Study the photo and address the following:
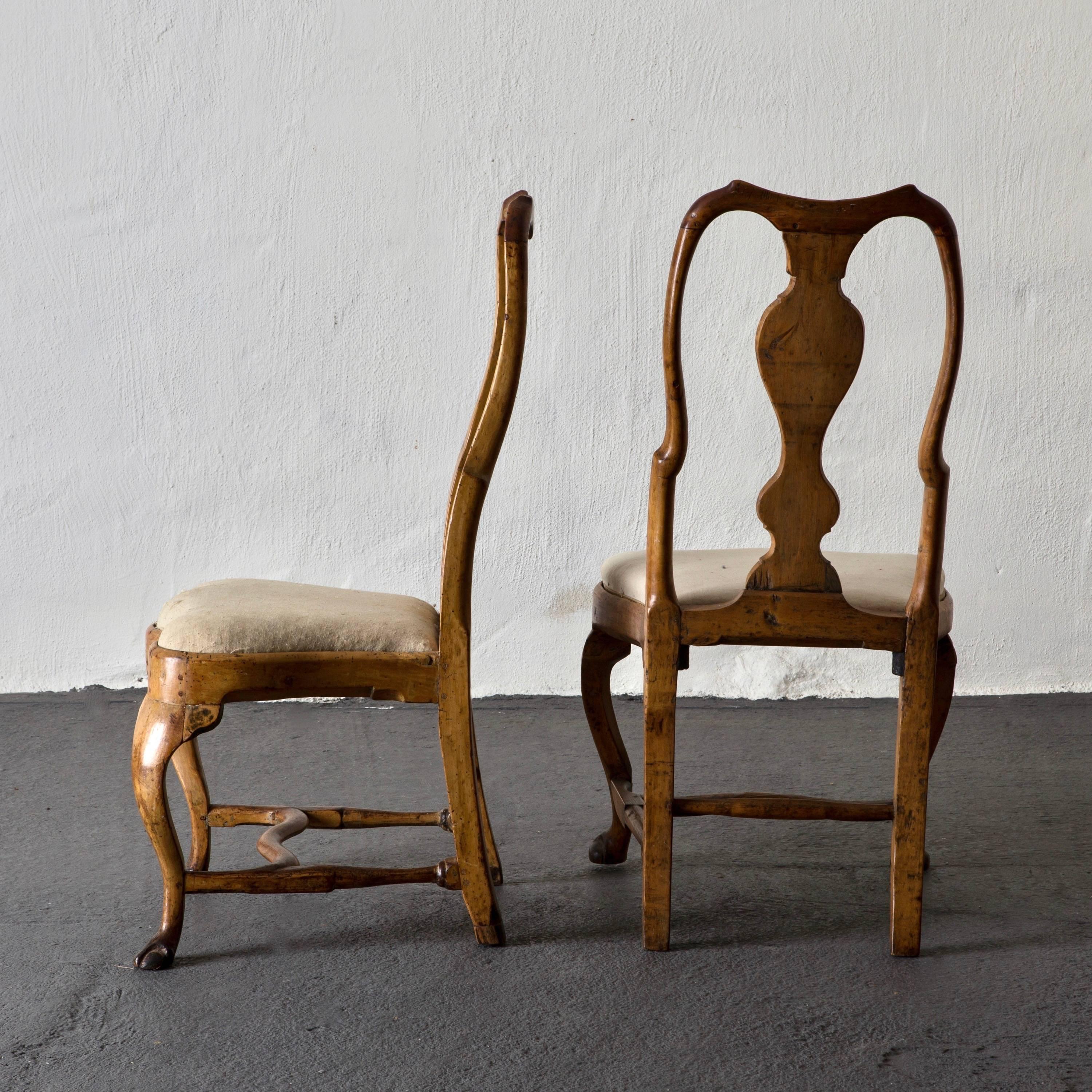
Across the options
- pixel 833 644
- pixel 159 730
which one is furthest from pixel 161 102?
pixel 833 644

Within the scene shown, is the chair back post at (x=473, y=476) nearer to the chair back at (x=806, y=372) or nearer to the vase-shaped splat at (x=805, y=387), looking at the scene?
the chair back at (x=806, y=372)

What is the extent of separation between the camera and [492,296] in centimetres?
329

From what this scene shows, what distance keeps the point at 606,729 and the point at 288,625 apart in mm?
674

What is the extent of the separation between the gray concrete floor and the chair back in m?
0.54

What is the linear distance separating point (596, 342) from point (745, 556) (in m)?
1.45

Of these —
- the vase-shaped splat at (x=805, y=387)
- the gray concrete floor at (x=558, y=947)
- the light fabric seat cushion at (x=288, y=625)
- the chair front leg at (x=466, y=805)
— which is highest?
the vase-shaped splat at (x=805, y=387)

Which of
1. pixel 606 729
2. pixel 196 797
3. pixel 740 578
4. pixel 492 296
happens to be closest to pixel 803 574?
pixel 740 578

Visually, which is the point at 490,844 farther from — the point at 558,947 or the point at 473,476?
the point at 473,476

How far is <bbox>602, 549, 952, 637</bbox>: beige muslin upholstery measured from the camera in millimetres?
1726

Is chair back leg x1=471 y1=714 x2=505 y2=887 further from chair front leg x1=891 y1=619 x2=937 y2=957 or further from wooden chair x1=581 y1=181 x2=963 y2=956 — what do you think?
chair front leg x1=891 y1=619 x2=937 y2=957

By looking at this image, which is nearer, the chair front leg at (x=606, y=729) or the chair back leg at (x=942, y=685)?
the chair back leg at (x=942, y=685)

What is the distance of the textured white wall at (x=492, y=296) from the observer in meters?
3.19

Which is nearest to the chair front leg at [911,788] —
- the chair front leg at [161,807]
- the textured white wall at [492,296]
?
the chair front leg at [161,807]

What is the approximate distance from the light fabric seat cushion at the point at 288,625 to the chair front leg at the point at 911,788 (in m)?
0.68
